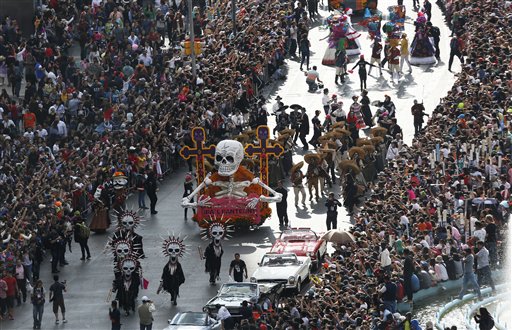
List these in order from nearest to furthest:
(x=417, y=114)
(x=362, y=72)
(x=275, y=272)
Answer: (x=275, y=272), (x=417, y=114), (x=362, y=72)

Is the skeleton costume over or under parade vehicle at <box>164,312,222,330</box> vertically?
over

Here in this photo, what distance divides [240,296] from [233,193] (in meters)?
9.56

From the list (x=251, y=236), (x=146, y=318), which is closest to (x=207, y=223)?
(x=251, y=236)

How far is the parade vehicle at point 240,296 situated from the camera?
→ 53.7 m

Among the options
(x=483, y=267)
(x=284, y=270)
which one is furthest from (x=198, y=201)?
(x=483, y=267)

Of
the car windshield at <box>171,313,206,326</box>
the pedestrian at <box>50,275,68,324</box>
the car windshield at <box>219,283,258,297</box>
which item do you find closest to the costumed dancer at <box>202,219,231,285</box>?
the car windshield at <box>219,283,258,297</box>

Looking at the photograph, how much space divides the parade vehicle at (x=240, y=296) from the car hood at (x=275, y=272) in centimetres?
33

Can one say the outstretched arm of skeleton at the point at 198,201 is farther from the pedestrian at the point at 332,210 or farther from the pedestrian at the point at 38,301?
the pedestrian at the point at 38,301

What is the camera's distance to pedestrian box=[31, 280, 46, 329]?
54750mm

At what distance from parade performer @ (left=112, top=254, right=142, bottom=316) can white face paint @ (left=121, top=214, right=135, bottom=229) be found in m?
3.00

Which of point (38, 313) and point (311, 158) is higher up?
point (311, 158)

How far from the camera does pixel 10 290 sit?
2207 inches

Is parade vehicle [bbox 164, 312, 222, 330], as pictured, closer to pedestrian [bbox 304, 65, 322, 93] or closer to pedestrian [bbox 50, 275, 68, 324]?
pedestrian [bbox 50, 275, 68, 324]

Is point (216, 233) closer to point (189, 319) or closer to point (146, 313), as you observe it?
point (146, 313)
